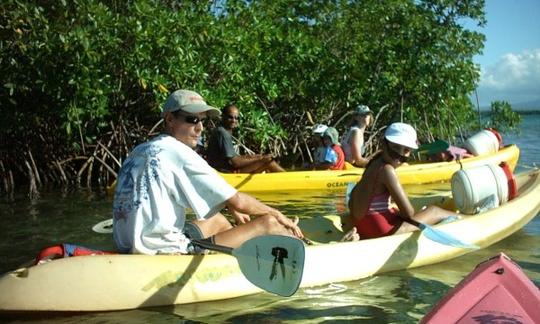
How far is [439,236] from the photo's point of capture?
504 centimetres

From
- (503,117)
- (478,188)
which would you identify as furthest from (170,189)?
(503,117)

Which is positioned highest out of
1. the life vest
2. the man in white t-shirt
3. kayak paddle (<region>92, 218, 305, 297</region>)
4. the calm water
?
the man in white t-shirt

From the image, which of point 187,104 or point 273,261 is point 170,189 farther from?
point 273,261

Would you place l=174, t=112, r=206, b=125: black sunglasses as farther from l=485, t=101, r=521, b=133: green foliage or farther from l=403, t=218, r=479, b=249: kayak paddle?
l=485, t=101, r=521, b=133: green foliage

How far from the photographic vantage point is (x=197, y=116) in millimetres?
3830

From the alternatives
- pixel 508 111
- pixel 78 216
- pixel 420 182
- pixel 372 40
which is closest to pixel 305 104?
pixel 372 40

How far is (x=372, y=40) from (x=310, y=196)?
7096 millimetres

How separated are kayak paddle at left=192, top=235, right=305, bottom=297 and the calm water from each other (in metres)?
0.24

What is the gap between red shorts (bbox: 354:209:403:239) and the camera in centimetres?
521

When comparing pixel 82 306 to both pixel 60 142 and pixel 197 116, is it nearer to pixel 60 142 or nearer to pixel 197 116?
pixel 197 116

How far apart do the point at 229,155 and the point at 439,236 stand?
14.0 ft

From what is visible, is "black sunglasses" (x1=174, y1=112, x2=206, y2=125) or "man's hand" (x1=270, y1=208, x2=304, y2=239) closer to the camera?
"black sunglasses" (x1=174, y1=112, x2=206, y2=125)

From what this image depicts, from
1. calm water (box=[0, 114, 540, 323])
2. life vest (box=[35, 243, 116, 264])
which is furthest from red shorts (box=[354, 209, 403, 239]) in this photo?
life vest (box=[35, 243, 116, 264])

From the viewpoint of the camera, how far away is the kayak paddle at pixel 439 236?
5031 mm
